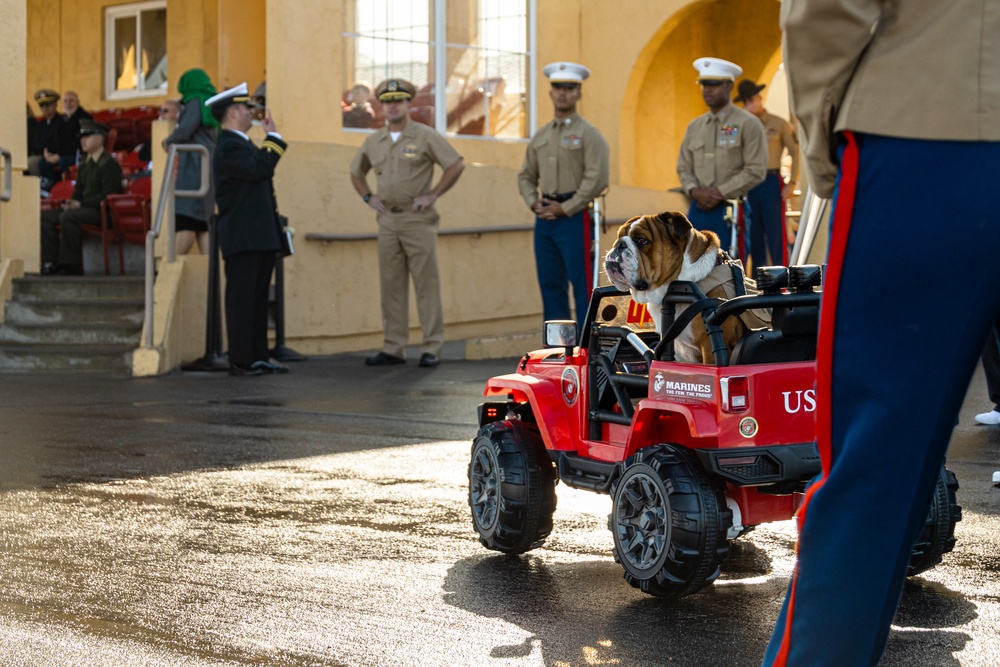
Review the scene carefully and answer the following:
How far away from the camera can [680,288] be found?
478 centimetres

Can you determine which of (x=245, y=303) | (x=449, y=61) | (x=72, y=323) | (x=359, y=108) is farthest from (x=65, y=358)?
(x=449, y=61)

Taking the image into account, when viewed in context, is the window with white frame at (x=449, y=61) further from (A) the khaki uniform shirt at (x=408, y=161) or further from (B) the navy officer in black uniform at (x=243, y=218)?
(B) the navy officer in black uniform at (x=243, y=218)

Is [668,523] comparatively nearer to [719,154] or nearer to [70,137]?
[719,154]

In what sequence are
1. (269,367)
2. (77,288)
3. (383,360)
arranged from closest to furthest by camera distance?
(269,367) → (383,360) → (77,288)

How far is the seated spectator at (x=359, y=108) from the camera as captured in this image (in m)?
17.4

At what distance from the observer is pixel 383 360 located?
45.2 feet

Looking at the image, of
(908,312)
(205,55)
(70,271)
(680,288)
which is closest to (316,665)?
(680,288)

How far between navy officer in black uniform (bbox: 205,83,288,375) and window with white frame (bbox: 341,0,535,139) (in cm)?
477

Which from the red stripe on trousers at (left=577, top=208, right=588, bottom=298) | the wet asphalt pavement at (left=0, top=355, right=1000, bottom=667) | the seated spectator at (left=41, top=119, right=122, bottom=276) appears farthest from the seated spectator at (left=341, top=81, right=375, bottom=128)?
the wet asphalt pavement at (left=0, top=355, right=1000, bottom=667)

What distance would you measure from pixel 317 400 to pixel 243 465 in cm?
329

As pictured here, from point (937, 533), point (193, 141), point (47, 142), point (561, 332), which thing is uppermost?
point (47, 142)

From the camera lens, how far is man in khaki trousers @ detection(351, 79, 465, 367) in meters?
13.6

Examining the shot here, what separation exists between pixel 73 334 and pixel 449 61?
6.82 metres

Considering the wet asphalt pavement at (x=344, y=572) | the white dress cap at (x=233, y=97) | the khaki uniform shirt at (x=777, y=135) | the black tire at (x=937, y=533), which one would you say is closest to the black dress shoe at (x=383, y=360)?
the white dress cap at (x=233, y=97)
